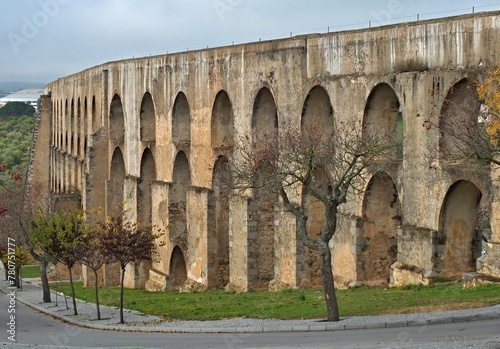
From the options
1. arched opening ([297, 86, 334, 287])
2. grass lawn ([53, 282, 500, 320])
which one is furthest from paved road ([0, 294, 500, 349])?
arched opening ([297, 86, 334, 287])

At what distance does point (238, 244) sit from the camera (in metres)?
30.2

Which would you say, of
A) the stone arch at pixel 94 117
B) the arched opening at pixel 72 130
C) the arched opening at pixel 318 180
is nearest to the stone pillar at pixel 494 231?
→ the arched opening at pixel 318 180

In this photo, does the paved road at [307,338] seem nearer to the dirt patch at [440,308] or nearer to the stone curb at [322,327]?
Answer: the stone curb at [322,327]

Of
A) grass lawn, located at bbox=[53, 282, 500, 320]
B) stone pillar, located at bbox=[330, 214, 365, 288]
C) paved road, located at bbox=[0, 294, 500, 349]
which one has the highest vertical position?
stone pillar, located at bbox=[330, 214, 365, 288]

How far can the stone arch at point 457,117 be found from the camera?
2059cm

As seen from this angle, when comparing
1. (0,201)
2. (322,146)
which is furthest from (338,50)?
(0,201)

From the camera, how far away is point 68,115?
5772cm

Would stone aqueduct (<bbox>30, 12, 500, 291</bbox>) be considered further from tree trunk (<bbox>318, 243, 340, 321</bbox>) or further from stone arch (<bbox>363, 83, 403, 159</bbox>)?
tree trunk (<bbox>318, 243, 340, 321</bbox>)

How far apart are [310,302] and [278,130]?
6.50 metres

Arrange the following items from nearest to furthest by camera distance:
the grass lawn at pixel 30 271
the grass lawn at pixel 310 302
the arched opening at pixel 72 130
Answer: the grass lawn at pixel 310 302 < the grass lawn at pixel 30 271 < the arched opening at pixel 72 130

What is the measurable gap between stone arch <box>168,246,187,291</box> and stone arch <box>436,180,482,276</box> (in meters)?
13.9

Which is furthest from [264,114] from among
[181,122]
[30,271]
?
[30,271]
